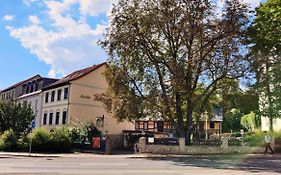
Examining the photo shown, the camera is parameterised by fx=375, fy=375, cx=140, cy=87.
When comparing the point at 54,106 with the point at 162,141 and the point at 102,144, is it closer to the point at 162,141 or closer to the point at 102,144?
the point at 102,144

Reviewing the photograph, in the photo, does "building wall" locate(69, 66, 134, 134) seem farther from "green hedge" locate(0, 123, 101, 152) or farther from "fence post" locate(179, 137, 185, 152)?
"fence post" locate(179, 137, 185, 152)

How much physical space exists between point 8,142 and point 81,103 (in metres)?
19.0

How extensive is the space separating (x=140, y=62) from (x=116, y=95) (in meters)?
3.79

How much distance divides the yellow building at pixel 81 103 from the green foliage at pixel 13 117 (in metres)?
8.08

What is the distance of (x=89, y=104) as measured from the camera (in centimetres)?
5316

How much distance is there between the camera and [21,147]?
33.8 m

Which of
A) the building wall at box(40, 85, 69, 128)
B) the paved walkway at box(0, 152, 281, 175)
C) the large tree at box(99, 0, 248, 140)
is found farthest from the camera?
the building wall at box(40, 85, 69, 128)

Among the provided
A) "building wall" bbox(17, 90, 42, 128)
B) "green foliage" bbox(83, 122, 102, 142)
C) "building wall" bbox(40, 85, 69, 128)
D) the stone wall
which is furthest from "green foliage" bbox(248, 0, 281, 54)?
"building wall" bbox(17, 90, 42, 128)

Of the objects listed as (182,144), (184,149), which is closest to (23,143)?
(182,144)

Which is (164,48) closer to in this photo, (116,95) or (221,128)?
(116,95)

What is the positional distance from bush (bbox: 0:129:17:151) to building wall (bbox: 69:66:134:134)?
55.1 feet

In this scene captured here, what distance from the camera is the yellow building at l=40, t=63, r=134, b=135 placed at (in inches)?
2021

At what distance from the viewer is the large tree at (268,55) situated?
114 ft

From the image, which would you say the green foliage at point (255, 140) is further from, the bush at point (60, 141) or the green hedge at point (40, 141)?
the green hedge at point (40, 141)
